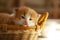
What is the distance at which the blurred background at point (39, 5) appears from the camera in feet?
5.81

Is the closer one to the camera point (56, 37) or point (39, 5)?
point (56, 37)

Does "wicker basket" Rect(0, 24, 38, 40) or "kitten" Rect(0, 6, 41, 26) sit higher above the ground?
"kitten" Rect(0, 6, 41, 26)

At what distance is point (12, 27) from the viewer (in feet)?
2.76

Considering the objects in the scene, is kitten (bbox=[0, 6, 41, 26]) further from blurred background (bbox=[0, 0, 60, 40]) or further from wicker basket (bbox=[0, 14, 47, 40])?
blurred background (bbox=[0, 0, 60, 40])

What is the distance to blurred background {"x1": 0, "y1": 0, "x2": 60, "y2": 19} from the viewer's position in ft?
5.81

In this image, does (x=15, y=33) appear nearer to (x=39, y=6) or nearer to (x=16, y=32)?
(x=16, y=32)

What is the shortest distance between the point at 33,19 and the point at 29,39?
0.41ft

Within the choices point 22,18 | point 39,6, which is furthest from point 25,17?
point 39,6

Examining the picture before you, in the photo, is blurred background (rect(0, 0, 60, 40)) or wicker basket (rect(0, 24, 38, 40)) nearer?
wicker basket (rect(0, 24, 38, 40))

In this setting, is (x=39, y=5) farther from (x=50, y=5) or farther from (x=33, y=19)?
(x=33, y=19)

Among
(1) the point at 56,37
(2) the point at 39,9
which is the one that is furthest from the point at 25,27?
(2) the point at 39,9

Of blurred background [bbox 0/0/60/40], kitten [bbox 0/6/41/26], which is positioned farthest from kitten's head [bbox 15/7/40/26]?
blurred background [bbox 0/0/60/40]

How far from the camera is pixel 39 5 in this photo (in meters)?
1.83

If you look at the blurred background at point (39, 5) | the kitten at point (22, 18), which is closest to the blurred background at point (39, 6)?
the blurred background at point (39, 5)
